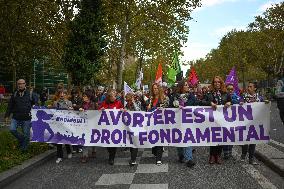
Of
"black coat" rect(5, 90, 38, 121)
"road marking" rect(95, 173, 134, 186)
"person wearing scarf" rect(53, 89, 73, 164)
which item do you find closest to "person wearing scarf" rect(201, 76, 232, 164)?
"road marking" rect(95, 173, 134, 186)

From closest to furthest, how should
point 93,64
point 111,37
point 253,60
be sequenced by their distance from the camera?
point 93,64, point 111,37, point 253,60

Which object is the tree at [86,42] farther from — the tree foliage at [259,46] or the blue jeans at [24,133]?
the tree foliage at [259,46]

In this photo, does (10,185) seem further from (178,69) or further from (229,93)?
(178,69)

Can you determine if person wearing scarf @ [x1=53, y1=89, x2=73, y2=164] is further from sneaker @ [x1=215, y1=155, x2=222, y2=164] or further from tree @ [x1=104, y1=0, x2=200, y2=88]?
tree @ [x1=104, y1=0, x2=200, y2=88]

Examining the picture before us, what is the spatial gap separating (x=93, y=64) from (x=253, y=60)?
4323 centimetres

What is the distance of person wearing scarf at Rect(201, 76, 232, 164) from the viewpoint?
35.5 feet

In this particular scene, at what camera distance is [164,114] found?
1127 cm

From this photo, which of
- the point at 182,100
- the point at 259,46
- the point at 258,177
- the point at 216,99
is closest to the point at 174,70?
the point at 182,100

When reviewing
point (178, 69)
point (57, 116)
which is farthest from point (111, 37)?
point (57, 116)

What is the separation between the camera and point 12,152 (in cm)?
1198

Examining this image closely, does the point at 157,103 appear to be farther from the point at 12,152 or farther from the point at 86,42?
the point at 86,42

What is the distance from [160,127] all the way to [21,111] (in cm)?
345

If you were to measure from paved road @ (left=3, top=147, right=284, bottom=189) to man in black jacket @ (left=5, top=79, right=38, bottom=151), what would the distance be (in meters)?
1.12

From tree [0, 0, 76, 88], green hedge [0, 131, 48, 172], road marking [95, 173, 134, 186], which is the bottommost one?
road marking [95, 173, 134, 186]
